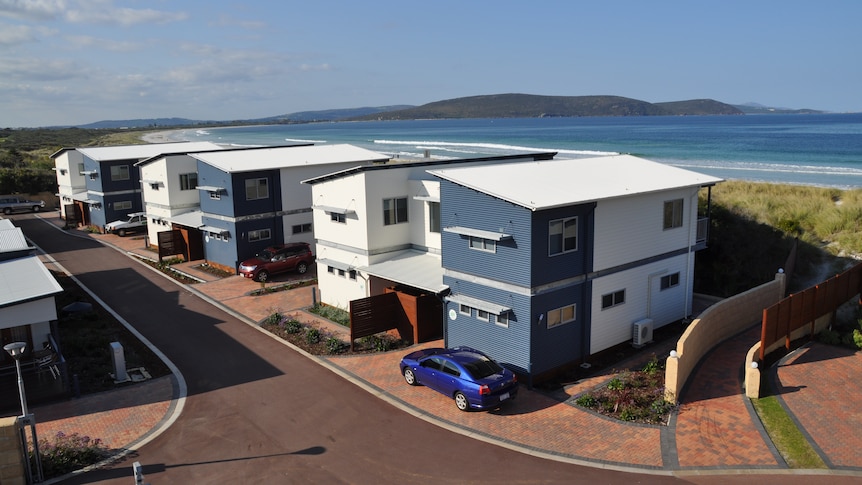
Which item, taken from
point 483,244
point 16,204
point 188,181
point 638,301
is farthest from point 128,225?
point 638,301

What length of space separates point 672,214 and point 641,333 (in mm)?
4622

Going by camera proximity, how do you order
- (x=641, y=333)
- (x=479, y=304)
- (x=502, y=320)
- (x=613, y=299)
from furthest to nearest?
(x=641, y=333) → (x=613, y=299) → (x=479, y=304) → (x=502, y=320)

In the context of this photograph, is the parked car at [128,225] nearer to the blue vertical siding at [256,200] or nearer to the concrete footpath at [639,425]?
the blue vertical siding at [256,200]

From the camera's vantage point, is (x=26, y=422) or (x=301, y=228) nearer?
(x=26, y=422)

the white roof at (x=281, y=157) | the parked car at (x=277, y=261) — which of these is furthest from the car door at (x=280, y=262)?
the white roof at (x=281, y=157)

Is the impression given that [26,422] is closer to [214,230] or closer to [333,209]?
[333,209]

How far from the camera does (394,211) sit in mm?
26188

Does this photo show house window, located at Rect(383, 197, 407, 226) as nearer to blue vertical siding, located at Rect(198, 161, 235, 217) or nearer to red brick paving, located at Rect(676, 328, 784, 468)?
blue vertical siding, located at Rect(198, 161, 235, 217)

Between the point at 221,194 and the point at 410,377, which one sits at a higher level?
the point at 221,194

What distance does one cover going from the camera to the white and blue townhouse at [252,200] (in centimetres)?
3359

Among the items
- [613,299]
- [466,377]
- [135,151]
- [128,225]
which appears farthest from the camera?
[135,151]

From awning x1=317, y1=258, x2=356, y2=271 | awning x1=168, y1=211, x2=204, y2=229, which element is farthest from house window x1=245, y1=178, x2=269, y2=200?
awning x1=317, y1=258, x2=356, y2=271

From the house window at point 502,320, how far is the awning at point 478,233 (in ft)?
7.59

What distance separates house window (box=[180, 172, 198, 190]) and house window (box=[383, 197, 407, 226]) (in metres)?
19.0
